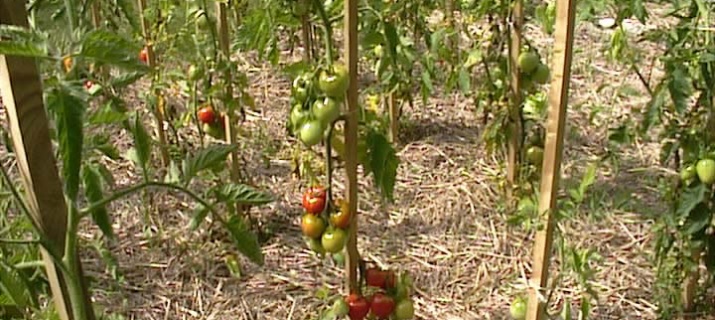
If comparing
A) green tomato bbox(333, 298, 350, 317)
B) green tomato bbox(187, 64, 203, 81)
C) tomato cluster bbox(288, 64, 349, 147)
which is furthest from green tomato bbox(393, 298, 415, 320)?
green tomato bbox(187, 64, 203, 81)

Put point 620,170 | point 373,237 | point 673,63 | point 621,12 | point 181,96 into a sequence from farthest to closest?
point 181,96
point 620,170
point 373,237
point 621,12
point 673,63

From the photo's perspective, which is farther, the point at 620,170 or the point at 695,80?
the point at 620,170

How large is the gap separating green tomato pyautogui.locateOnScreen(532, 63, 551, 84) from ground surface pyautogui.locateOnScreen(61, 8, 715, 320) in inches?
7.9

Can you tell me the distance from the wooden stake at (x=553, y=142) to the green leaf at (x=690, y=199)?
0.38 meters

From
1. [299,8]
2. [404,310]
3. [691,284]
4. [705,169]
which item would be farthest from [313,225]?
[691,284]

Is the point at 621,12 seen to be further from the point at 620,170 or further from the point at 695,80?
the point at 620,170

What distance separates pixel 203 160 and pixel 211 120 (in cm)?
119

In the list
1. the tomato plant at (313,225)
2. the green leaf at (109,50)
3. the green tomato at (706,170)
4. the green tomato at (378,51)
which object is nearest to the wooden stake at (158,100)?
the green tomato at (378,51)

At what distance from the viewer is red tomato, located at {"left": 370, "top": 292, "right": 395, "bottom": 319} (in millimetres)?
1621

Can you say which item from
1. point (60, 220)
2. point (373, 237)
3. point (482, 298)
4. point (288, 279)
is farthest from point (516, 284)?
point (60, 220)

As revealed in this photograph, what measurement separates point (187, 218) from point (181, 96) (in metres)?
0.74

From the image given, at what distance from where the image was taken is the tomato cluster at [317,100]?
1.46m

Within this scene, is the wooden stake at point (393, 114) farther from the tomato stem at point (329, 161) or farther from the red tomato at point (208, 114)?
the tomato stem at point (329, 161)

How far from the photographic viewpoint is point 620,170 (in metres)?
2.60
